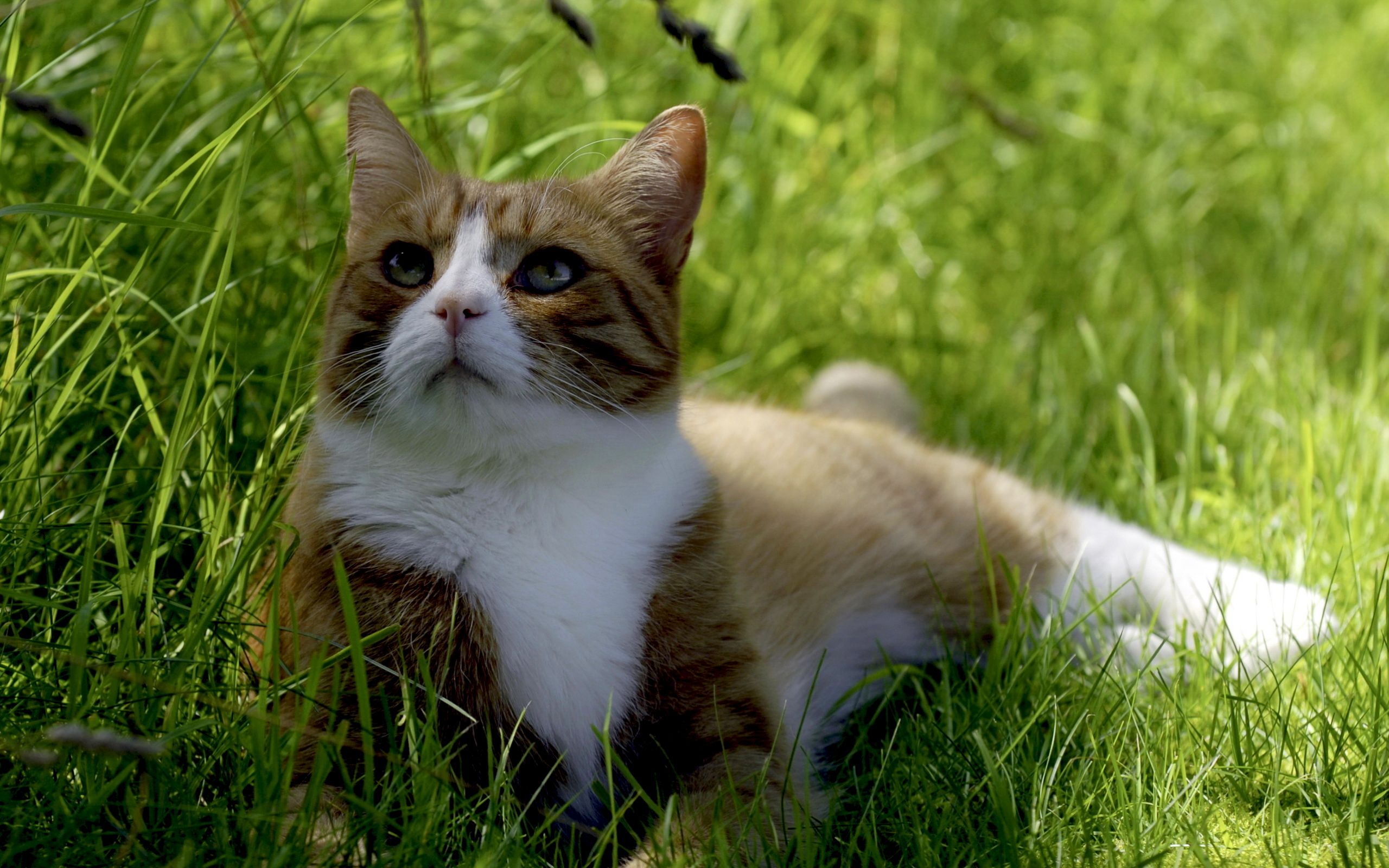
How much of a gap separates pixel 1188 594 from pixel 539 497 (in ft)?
4.84

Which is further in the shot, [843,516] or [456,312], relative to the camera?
[843,516]

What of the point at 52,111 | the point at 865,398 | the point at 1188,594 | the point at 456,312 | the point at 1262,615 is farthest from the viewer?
the point at 865,398

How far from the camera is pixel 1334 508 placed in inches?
96.2

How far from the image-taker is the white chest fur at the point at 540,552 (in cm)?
165

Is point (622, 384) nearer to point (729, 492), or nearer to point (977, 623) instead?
point (729, 492)

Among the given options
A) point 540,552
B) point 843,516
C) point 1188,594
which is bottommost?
point 540,552

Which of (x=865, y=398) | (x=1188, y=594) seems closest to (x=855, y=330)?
(x=865, y=398)

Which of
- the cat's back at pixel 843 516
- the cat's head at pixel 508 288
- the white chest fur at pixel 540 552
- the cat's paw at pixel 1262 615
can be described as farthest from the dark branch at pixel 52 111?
the cat's paw at pixel 1262 615

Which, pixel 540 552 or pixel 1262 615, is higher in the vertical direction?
pixel 1262 615

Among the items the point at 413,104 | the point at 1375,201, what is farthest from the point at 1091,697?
the point at 1375,201

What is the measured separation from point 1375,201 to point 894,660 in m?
2.76

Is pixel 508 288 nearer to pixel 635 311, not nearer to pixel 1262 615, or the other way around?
pixel 635 311

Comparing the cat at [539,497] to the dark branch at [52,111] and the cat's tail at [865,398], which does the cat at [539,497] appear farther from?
the cat's tail at [865,398]

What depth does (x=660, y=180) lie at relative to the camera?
194cm
